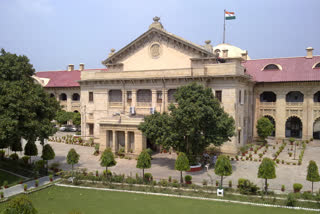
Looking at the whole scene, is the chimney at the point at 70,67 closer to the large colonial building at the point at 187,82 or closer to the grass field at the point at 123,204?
the large colonial building at the point at 187,82

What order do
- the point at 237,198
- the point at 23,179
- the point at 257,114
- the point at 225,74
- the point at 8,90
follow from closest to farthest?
the point at 237,198, the point at 8,90, the point at 23,179, the point at 225,74, the point at 257,114

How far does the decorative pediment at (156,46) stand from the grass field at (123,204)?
19900mm

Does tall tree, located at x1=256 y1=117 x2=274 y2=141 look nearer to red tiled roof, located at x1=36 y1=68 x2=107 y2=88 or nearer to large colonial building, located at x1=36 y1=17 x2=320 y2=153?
large colonial building, located at x1=36 y1=17 x2=320 y2=153

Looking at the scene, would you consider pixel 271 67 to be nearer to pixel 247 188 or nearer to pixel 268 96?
pixel 268 96

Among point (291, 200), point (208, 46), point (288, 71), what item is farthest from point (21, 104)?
point (288, 71)

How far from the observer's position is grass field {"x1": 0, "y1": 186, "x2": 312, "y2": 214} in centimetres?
1711

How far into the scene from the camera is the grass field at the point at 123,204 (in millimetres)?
17109

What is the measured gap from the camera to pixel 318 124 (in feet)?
132

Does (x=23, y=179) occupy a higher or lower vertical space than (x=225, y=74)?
lower

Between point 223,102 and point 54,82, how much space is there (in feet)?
134

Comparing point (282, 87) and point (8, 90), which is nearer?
point (8, 90)

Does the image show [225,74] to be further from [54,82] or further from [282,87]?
[54,82]

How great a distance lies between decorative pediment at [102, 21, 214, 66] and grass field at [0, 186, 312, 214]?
19.9 meters

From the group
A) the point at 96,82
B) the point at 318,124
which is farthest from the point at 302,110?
the point at 96,82
